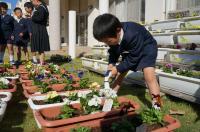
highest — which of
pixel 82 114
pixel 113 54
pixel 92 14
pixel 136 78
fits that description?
pixel 92 14

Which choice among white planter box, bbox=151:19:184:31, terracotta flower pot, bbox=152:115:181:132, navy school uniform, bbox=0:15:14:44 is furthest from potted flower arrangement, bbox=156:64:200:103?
navy school uniform, bbox=0:15:14:44

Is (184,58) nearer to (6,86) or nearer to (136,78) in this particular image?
(136,78)

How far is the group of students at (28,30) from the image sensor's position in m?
7.37

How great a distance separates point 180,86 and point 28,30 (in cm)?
556

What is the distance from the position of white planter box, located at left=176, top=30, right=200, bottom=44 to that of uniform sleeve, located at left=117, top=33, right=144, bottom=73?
2.44 metres

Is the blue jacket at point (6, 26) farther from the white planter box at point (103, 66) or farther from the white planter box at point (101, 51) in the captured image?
the white planter box at point (103, 66)

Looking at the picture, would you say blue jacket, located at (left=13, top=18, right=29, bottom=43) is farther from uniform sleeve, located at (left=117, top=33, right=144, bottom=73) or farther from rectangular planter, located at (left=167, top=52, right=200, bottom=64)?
uniform sleeve, located at (left=117, top=33, right=144, bottom=73)

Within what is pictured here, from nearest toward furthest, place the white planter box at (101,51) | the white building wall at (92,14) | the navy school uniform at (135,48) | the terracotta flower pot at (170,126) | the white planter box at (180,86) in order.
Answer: the terracotta flower pot at (170,126) < the navy school uniform at (135,48) < the white planter box at (180,86) < the white planter box at (101,51) < the white building wall at (92,14)

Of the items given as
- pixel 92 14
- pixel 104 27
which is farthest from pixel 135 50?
pixel 92 14

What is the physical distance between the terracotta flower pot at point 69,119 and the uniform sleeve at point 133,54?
42cm

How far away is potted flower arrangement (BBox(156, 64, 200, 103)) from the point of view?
4012 mm

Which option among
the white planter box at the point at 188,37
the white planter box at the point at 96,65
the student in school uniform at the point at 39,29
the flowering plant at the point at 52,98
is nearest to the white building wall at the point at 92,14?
the white planter box at the point at 96,65

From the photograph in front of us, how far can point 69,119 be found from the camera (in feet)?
9.55

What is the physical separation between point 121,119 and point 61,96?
1.12 m
